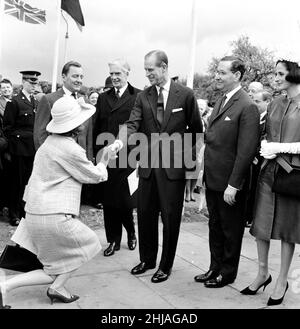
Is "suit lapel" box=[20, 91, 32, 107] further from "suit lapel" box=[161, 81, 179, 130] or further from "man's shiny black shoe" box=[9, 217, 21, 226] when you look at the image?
"suit lapel" box=[161, 81, 179, 130]

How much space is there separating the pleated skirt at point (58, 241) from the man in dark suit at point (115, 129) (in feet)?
4.76

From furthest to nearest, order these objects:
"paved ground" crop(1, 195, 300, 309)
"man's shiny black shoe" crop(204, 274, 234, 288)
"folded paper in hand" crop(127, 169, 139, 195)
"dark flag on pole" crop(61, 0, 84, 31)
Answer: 1. "dark flag on pole" crop(61, 0, 84, 31)
2. "folded paper in hand" crop(127, 169, 139, 195)
3. "man's shiny black shoe" crop(204, 274, 234, 288)
4. "paved ground" crop(1, 195, 300, 309)

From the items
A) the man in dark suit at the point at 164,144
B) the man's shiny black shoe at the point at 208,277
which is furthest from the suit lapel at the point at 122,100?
the man's shiny black shoe at the point at 208,277

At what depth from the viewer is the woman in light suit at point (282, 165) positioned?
3582 mm

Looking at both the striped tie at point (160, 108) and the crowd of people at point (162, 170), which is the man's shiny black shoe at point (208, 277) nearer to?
the crowd of people at point (162, 170)

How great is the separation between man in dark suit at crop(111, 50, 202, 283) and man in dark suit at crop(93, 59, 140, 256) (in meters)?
0.65

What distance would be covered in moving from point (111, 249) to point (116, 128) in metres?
1.41

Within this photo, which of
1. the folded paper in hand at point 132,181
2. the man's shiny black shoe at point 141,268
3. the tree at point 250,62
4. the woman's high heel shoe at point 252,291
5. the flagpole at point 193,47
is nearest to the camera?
the woman's high heel shoe at point 252,291

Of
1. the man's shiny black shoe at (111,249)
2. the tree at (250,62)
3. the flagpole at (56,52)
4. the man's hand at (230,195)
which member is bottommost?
the man's shiny black shoe at (111,249)

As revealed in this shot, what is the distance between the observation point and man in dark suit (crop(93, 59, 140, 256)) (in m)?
5.09

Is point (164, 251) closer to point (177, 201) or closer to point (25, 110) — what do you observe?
point (177, 201)

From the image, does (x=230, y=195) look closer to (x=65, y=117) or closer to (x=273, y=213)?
(x=273, y=213)

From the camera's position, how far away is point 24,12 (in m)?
9.66

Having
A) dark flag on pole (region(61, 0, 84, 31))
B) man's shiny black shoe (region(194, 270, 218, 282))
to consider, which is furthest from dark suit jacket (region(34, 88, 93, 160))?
dark flag on pole (region(61, 0, 84, 31))
